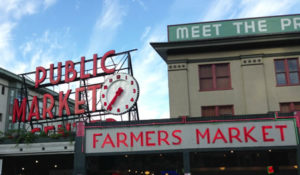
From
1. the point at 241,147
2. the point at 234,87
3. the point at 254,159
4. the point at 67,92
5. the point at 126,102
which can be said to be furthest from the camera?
the point at 67,92

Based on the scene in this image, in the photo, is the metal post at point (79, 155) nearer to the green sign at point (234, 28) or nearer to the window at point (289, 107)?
the green sign at point (234, 28)

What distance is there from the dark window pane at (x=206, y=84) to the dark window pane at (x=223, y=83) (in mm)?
514

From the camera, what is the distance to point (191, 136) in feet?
69.4

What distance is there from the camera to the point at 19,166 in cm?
2945

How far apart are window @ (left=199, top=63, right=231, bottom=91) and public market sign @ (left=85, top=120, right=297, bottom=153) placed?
15.1 ft

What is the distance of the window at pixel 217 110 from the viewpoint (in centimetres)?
2428

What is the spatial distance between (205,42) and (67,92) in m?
15.2

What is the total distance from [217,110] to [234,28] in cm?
681

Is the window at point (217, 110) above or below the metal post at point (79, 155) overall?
above

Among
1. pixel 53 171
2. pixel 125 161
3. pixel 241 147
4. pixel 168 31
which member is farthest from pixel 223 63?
pixel 53 171

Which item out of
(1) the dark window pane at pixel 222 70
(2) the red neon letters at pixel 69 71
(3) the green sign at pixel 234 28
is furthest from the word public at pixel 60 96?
(1) the dark window pane at pixel 222 70

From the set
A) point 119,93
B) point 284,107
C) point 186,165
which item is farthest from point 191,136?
point 119,93

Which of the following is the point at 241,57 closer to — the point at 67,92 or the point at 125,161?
the point at 125,161

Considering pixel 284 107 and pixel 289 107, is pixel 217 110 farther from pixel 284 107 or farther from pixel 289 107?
pixel 289 107
